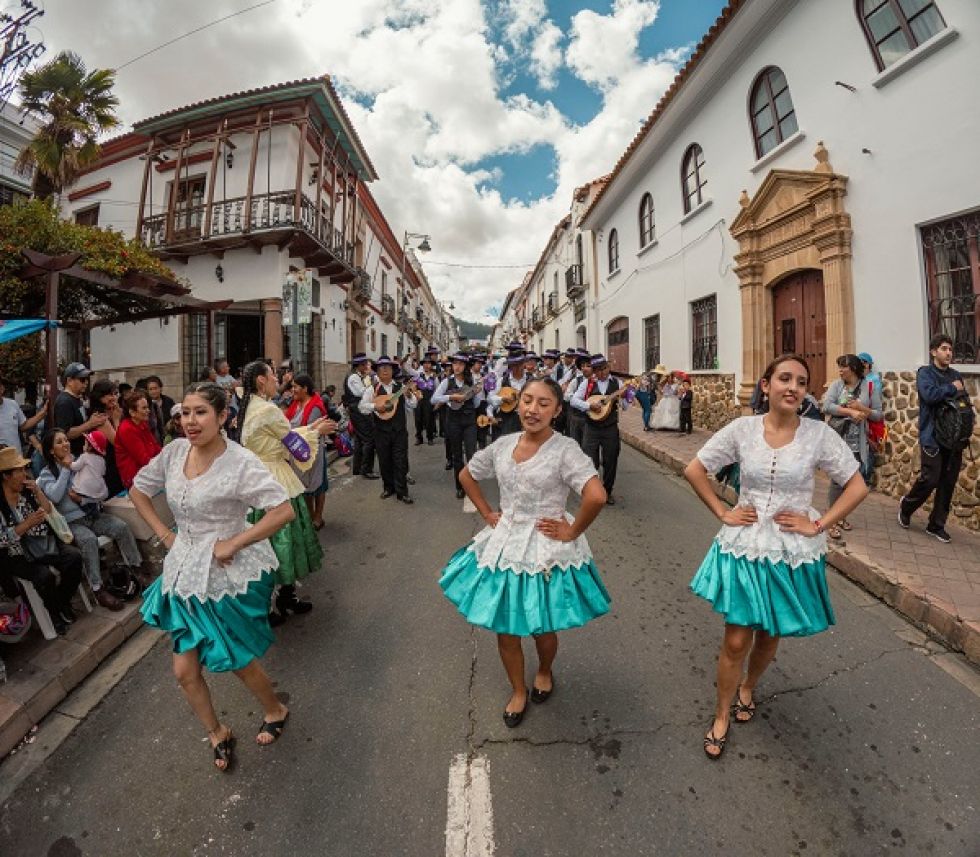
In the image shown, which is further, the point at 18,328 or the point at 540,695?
the point at 18,328

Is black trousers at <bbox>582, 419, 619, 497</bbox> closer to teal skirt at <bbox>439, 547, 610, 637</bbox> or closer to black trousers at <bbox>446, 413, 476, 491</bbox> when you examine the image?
black trousers at <bbox>446, 413, 476, 491</bbox>

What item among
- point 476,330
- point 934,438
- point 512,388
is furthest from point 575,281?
point 476,330

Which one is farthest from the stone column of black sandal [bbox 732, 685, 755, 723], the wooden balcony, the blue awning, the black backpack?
the black backpack

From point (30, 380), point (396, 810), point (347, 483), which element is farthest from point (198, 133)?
point (396, 810)

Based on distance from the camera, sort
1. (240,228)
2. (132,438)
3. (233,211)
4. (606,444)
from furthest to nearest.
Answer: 1. (233,211)
2. (240,228)
3. (606,444)
4. (132,438)

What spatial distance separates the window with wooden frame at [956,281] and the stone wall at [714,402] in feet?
12.4

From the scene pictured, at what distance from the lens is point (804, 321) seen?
7930mm

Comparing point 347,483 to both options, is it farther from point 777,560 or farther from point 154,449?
point 777,560

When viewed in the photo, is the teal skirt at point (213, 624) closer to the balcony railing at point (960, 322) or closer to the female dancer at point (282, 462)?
the female dancer at point (282, 462)

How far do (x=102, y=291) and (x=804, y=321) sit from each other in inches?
492

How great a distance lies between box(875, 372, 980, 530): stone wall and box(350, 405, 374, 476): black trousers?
677 centimetres

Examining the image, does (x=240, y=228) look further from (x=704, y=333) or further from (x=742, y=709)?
(x=742, y=709)

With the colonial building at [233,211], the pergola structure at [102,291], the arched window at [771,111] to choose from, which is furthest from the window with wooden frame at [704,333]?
the pergola structure at [102,291]

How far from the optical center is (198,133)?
13680 mm
